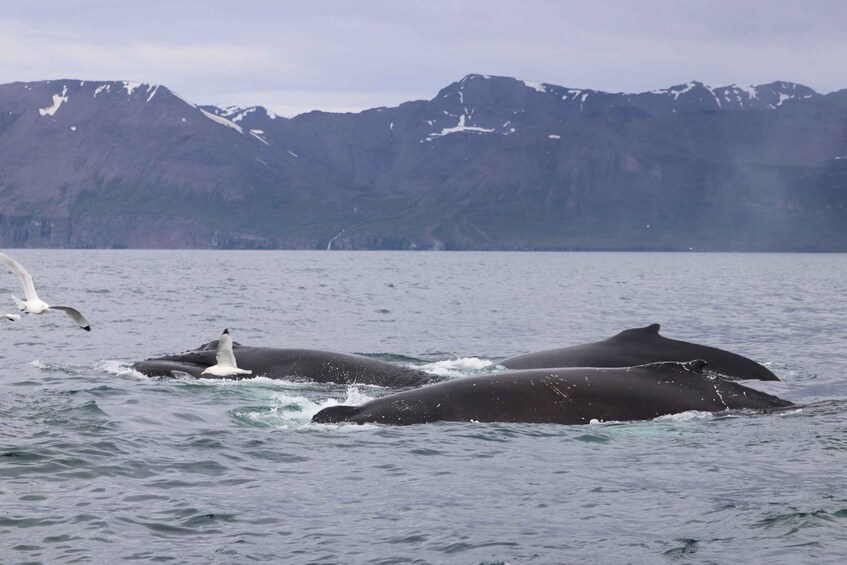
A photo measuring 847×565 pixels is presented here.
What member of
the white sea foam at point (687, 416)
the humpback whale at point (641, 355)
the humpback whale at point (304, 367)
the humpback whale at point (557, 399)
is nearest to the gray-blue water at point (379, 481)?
the white sea foam at point (687, 416)

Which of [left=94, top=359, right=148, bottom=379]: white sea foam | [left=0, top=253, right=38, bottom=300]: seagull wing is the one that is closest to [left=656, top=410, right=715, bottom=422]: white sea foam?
[left=0, top=253, right=38, bottom=300]: seagull wing

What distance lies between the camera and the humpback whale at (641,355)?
1892 cm

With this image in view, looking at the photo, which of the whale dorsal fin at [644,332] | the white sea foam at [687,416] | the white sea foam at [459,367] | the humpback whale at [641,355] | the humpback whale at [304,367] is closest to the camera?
the white sea foam at [687,416]

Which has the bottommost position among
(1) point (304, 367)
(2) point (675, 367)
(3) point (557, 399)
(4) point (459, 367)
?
(4) point (459, 367)

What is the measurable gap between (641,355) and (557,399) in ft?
14.7

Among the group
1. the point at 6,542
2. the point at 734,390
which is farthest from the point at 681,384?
the point at 6,542

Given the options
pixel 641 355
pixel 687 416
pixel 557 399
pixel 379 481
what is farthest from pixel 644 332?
pixel 379 481

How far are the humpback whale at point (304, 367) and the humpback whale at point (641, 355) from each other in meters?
1.98

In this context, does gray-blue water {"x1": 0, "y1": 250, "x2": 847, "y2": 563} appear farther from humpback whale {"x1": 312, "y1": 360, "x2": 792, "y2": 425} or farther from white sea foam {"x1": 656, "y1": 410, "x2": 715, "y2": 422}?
humpback whale {"x1": 312, "y1": 360, "x2": 792, "y2": 425}

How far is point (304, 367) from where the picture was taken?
2042cm

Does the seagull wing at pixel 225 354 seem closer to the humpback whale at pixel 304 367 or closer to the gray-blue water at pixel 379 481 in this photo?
the gray-blue water at pixel 379 481

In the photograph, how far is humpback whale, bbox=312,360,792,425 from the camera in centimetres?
1485

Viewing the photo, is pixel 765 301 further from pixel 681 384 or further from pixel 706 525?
pixel 706 525

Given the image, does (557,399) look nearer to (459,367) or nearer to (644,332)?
(644,332)
